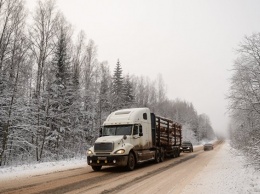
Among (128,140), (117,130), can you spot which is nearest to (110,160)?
(128,140)

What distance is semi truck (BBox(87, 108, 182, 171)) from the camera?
14.3 m

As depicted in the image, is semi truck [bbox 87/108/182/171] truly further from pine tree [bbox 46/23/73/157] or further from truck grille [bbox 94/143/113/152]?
pine tree [bbox 46/23/73/157]

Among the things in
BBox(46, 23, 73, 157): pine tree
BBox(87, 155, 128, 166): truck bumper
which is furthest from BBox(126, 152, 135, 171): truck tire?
BBox(46, 23, 73, 157): pine tree

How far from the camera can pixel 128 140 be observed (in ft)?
50.4

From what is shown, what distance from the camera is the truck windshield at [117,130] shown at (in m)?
15.9

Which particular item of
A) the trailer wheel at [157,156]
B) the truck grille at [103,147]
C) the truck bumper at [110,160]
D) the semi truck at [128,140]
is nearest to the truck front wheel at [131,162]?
the semi truck at [128,140]

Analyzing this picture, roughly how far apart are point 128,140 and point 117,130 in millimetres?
1134

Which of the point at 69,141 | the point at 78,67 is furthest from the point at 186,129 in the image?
the point at 69,141

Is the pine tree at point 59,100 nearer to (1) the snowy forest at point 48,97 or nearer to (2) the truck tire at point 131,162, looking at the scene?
(1) the snowy forest at point 48,97

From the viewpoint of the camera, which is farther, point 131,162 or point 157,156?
point 157,156

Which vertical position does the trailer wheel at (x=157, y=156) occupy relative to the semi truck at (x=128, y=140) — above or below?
below

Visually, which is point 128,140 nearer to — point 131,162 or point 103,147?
point 131,162

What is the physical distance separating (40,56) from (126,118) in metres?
11.8

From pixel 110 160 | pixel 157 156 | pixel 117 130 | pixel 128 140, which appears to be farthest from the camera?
pixel 157 156
